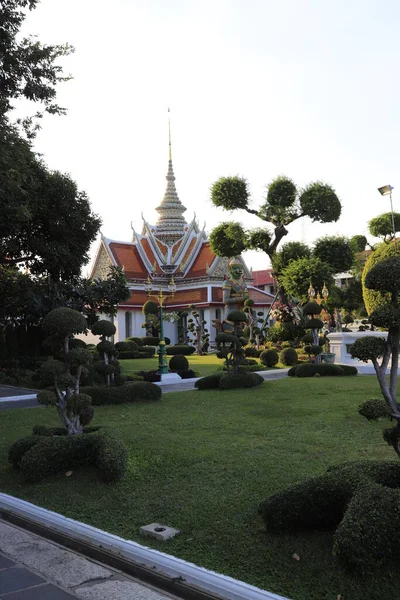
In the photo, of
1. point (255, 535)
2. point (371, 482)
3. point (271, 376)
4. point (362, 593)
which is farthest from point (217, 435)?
point (271, 376)

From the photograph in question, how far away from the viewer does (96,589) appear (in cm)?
372

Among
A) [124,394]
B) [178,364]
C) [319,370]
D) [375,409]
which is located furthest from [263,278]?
[375,409]

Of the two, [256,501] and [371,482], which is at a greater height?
[371,482]

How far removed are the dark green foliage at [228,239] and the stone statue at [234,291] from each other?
1217 mm

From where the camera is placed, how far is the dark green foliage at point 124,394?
41.2 ft

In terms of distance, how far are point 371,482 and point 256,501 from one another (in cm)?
157

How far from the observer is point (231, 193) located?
29.4 m

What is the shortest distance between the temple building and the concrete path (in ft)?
104

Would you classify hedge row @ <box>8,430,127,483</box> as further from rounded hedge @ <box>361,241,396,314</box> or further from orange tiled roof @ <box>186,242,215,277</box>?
orange tiled roof @ <box>186,242,215,277</box>

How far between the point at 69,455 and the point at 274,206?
23708 mm

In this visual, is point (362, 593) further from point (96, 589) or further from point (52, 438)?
point (52, 438)

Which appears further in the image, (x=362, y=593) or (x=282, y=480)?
(x=282, y=480)

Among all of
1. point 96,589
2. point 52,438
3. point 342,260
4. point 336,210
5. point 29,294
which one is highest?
point 336,210

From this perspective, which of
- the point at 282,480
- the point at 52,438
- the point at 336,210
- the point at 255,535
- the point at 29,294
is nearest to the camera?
the point at 255,535
